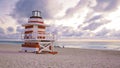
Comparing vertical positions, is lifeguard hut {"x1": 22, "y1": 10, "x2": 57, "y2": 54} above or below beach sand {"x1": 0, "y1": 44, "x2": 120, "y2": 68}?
above

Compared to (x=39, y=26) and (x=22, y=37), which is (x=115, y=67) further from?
(x=22, y=37)

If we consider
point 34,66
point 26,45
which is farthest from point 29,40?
point 34,66

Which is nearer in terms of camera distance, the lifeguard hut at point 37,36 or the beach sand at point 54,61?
the beach sand at point 54,61

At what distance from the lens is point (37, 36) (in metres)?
20.5

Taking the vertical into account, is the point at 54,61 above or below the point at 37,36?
below

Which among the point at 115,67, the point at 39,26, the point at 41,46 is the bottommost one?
the point at 115,67

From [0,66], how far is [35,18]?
35.4ft

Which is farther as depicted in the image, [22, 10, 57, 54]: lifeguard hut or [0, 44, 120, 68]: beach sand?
[22, 10, 57, 54]: lifeguard hut

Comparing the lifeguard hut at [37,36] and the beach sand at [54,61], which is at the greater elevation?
the lifeguard hut at [37,36]

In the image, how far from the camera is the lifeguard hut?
2073 centimetres

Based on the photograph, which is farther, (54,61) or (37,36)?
(37,36)

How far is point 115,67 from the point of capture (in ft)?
39.7

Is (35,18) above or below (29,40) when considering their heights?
above

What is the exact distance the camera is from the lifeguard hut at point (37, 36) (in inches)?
816
